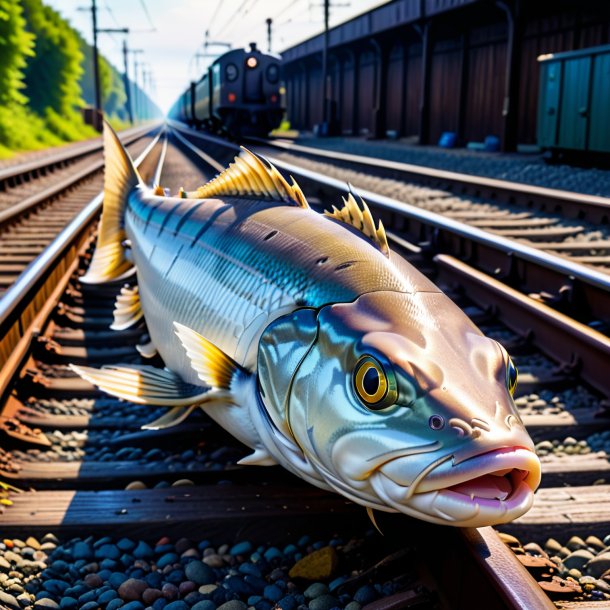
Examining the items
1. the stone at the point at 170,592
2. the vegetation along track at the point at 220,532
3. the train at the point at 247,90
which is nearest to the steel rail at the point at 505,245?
the vegetation along track at the point at 220,532

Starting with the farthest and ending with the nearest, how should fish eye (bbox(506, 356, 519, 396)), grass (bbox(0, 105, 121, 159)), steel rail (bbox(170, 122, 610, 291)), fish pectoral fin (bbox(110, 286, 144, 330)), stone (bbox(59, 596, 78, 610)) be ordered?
grass (bbox(0, 105, 121, 159))
steel rail (bbox(170, 122, 610, 291))
fish pectoral fin (bbox(110, 286, 144, 330))
stone (bbox(59, 596, 78, 610))
fish eye (bbox(506, 356, 519, 396))

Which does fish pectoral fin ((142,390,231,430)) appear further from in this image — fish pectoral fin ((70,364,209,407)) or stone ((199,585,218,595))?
stone ((199,585,218,595))

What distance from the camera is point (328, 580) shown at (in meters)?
2.43

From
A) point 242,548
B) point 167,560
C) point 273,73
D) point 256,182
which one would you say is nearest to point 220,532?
Result: point 242,548

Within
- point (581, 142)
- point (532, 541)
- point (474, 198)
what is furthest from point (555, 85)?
point (532, 541)

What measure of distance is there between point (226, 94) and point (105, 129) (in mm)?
24631

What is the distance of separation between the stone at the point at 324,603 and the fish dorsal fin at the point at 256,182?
4.69 feet

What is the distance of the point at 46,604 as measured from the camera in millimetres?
2318

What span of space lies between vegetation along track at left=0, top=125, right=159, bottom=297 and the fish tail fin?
0.80m

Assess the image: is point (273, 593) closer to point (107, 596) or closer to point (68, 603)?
point (107, 596)

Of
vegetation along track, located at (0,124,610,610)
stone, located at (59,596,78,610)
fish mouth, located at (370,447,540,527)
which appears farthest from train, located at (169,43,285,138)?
fish mouth, located at (370,447,540,527)

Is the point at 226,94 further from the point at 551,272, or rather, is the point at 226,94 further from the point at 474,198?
the point at 551,272

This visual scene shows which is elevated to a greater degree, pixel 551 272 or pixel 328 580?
pixel 551 272

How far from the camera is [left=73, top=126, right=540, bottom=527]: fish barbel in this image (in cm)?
179
